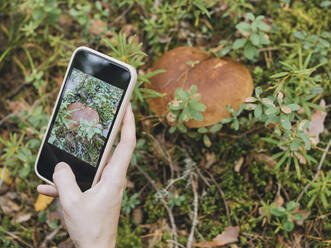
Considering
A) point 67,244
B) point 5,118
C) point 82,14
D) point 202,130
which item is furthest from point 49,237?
point 82,14

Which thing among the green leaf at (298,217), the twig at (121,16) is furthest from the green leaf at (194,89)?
the twig at (121,16)

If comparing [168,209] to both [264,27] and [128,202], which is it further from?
[264,27]

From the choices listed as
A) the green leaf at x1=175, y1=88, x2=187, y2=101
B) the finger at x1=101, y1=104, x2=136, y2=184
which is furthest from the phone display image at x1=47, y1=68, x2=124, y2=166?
the green leaf at x1=175, y1=88, x2=187, y2=101

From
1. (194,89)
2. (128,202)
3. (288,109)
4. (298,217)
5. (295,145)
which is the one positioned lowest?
(298,217)

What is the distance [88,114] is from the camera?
212 cm

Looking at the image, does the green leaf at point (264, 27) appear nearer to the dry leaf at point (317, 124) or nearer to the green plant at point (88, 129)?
the dry leaf at point (317, 124)

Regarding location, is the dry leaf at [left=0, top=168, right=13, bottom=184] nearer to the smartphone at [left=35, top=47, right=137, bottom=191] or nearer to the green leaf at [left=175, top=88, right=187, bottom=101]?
the smartphone at [left=35, top=47, right=137, bottom=191]

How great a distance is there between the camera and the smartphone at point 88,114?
6.64ft

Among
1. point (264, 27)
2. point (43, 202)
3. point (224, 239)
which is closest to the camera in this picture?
point (264, 27)

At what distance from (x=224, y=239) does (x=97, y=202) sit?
130cm

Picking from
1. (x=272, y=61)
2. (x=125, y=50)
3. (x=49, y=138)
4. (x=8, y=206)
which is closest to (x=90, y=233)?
(x=49, y=138)

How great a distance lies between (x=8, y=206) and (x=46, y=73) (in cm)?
141

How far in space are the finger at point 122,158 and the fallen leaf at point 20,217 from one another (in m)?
1.42

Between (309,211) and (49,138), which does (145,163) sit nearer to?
(49,138)
